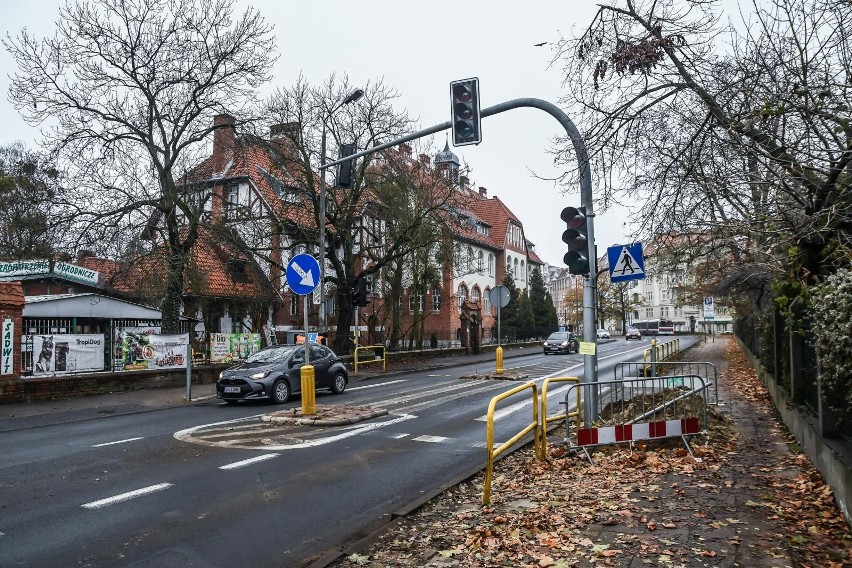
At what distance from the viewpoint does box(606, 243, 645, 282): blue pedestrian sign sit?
10039mm

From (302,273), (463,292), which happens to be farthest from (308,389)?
(463,292)

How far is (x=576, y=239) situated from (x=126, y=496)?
Result: 22.4 feet

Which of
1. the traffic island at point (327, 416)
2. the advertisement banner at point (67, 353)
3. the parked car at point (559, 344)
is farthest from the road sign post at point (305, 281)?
the parked car at point (559, 344)

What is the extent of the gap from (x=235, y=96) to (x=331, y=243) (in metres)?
7.97

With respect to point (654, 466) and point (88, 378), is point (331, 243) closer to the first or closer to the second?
point (88, 378)

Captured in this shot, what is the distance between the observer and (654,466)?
25.7 ft

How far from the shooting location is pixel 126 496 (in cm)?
714

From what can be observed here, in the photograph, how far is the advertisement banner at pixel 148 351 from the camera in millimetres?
19359

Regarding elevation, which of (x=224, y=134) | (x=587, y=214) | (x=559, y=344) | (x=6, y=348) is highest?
(x=224, y=134)

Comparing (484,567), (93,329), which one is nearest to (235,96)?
(93,329)

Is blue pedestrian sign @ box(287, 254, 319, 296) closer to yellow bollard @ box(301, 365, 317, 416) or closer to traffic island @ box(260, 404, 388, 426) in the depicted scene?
yellow bollard @ box(301, 365, 317, 416)

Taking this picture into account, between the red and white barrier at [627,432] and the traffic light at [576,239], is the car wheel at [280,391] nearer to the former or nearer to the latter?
the traffic light at [576,239]

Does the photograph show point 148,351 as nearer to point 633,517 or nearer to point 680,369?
point 680,369

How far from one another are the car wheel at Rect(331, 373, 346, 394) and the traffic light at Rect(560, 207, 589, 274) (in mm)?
9865
